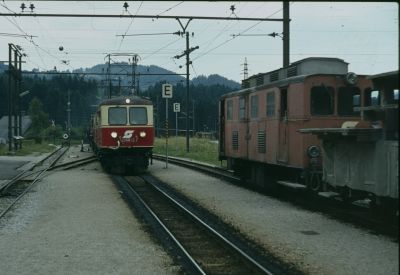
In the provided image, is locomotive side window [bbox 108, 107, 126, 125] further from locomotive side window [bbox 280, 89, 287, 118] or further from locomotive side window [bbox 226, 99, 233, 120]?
locomotive side window [bbox 280, 89, 287, 118]

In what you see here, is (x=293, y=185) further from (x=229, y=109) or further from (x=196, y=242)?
(x=229, y=109)

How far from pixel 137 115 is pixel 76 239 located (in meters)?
14.9

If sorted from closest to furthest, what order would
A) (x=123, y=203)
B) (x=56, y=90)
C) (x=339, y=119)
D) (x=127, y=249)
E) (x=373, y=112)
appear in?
(x=373, y=112), (x=127, y=249), (x=339, y=119), (x=123, y=203), (x=56, y=90)

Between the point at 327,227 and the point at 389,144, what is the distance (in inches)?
130

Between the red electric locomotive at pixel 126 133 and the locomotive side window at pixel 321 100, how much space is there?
12.3 m

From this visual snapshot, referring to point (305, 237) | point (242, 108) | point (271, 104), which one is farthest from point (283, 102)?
point (305, 237)

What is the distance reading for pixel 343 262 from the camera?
8008mm

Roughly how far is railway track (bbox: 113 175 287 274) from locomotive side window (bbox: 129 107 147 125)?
27.9ft

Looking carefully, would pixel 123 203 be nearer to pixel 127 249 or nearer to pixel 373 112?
pixel 127 249

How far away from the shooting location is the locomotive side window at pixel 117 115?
24.6 meters

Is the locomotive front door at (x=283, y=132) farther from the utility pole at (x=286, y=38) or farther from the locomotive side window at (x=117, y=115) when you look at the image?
the locomotive side window at (x=117, y=115)

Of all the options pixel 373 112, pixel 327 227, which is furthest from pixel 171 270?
pixel 327 227

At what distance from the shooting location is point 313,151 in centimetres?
1251

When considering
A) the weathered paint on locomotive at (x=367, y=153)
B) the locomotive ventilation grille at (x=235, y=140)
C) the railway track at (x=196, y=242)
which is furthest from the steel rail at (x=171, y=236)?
the locomotive ventilation grille at (x=235, y=140)
